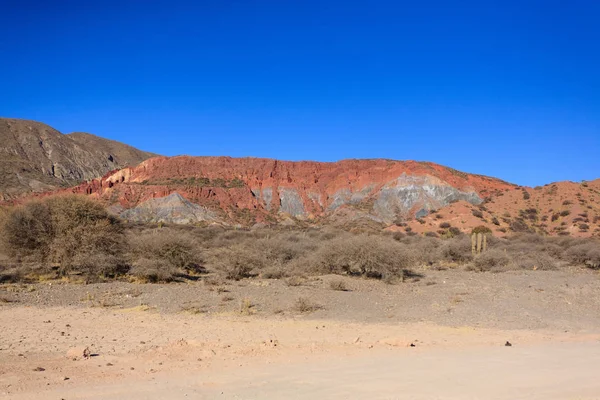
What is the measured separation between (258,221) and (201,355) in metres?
71.5

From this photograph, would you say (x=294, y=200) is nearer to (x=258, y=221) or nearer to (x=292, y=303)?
(x=258, y=221)

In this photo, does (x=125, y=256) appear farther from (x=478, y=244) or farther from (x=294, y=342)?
(x=478, y=244)

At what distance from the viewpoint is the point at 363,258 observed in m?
20.8

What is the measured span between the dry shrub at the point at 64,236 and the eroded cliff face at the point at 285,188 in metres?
52.3

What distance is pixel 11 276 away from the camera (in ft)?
60.0

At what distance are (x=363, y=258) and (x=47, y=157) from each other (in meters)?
116

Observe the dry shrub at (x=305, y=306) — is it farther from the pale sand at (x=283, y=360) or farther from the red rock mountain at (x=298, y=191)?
the red rock mountain at (x=298, y=191)

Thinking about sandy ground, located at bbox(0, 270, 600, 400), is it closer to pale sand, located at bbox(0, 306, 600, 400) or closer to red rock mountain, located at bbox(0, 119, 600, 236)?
pale sand, located at bbox(0, 306, 600, 400)

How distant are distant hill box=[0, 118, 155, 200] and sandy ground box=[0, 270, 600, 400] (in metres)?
75.3

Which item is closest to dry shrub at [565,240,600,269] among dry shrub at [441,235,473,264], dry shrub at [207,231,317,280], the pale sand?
dry shrub at [441,235,473,264]

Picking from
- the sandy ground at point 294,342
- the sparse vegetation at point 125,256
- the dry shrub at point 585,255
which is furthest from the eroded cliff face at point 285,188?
the sandy ground at point 294,342

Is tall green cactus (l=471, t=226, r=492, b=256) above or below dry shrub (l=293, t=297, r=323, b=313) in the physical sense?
above

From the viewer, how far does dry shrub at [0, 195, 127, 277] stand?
64.3 feet

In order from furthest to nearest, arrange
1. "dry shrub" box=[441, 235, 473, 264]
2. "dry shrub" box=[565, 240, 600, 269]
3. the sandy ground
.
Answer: "dry shrub" box=[441, 235, 473, 264] → "dry shrub" box=[565, 240, 600, 269] → the sandy ground
